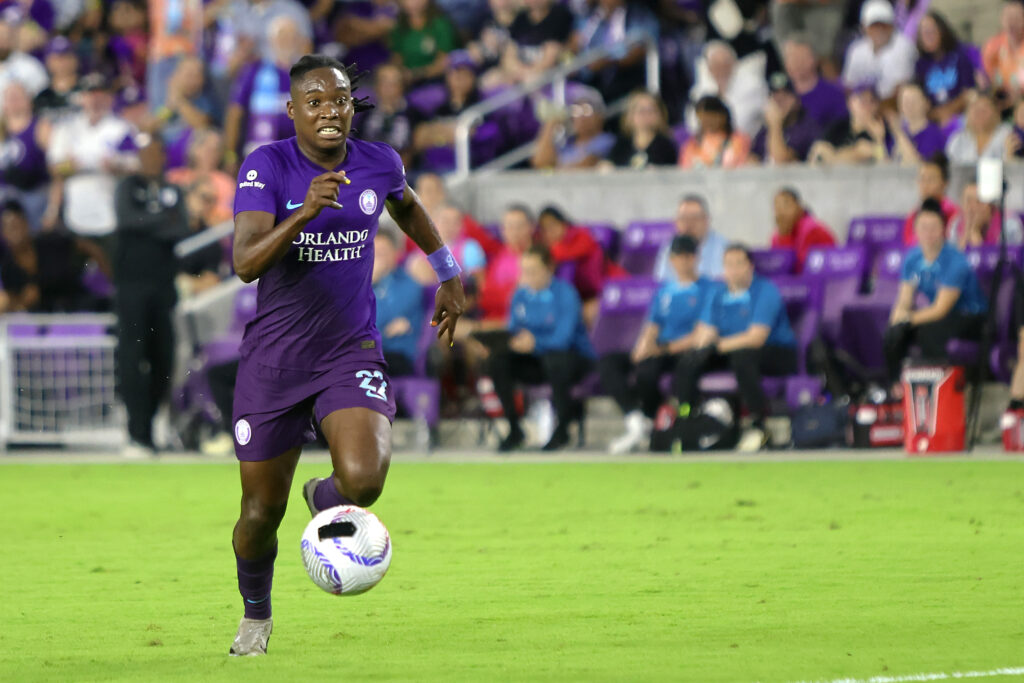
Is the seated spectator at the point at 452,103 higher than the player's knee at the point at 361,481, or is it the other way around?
the player's knee at the point at 361,481

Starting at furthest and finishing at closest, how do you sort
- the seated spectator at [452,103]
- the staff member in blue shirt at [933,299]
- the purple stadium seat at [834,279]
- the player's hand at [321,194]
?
the seated spectator at [452,103]
the purple stadium seat at [834,279]
the staff member in blue shirt at [933,299]
the player's hand at [321,194]

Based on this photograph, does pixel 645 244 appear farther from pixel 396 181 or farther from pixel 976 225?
pixel 396 181

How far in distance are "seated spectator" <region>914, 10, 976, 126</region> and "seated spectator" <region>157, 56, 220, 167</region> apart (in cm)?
808

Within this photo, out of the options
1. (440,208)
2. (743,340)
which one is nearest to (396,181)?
(743,340)

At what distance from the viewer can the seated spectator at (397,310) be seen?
16.9 m

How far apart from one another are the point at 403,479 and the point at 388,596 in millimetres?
5913

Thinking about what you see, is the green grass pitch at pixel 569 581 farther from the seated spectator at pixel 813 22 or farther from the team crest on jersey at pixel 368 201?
the seated spectator at pixel 813 22

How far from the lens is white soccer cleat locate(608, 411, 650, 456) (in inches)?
640

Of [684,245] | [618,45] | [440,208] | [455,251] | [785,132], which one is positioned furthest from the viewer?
[618,45]

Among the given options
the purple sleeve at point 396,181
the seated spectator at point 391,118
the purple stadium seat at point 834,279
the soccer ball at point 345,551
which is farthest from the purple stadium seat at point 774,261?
the soccer ball at point 345,551

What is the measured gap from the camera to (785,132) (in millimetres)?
19000

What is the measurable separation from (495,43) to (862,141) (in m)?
5.28

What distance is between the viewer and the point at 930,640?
693 centimetres

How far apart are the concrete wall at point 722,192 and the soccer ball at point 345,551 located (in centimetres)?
1206
